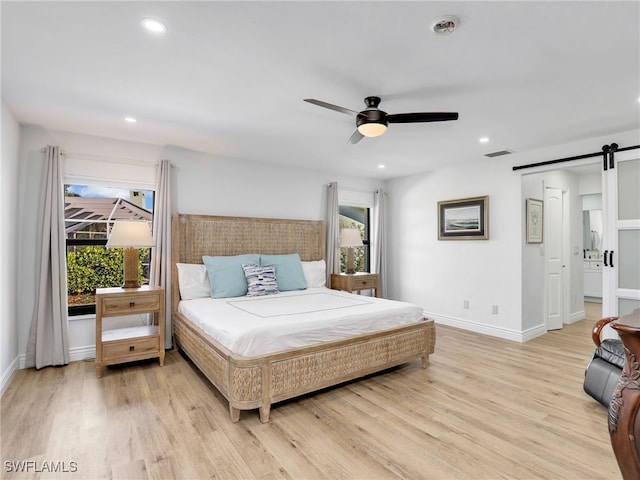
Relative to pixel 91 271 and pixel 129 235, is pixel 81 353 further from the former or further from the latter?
pixel 129 235

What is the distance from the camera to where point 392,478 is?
1.86m

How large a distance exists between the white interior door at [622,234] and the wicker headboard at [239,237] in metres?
3.55

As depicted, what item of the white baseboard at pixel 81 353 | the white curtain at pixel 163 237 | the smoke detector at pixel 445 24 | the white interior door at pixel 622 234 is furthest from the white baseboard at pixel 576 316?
the white baseboard at pixel 81 353

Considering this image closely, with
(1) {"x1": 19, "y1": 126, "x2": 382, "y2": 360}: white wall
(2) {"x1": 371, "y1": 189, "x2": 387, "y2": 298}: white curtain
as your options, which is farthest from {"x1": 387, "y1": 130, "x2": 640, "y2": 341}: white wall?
(1) {"x1": 19, "y1": 126, "x2": 382, "y2": 360}: white wall

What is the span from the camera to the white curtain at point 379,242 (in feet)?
20.1

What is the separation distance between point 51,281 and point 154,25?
298 cm

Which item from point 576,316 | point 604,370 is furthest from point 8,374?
point 576,316

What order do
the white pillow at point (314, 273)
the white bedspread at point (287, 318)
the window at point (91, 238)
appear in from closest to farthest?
the white bedspread at point (287, 318) < the window at point (91, 238) < the white pillow at point (314, 273)

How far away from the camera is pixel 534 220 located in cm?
473

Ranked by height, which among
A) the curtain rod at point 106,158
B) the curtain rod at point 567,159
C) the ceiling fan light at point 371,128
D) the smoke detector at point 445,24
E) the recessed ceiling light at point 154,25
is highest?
the smoke detector at point 445,24

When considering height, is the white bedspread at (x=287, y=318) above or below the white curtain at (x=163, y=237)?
below

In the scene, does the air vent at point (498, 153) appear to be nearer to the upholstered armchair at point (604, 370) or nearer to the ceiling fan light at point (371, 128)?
the upholstered armchair at point (604, 370)

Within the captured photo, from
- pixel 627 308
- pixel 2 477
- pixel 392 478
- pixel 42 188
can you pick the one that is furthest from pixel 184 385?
pixel 627 308

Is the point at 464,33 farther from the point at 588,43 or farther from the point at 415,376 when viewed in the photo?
the point at 415,376
